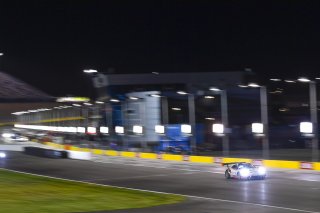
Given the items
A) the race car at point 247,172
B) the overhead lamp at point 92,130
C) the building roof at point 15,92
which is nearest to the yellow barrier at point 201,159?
the race car at point 247,172

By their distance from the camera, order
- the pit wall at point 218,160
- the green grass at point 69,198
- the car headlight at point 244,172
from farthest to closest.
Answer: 1. the pit wall at point 218,160
2. the car headlight at point 244,172
3. the green grass at point 69,198

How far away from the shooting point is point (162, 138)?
69750 mm

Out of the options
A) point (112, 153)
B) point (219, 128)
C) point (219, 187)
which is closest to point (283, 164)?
point (219, 128)

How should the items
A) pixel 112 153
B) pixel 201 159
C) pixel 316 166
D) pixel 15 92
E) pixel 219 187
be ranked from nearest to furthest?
pixel 219 187 < pixel 316 166 < pixel 201 159 < pixel 112 153 < pixel 15 92

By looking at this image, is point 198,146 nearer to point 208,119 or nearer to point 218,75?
point 208,119

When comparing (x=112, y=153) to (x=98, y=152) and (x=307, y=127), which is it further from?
(x=307, y=127)

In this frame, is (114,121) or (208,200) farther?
(114,121)

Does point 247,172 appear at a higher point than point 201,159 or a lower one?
lower

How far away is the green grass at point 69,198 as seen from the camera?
65.8ft

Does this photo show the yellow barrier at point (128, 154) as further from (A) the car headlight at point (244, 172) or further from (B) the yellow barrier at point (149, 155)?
(A) the car headlight at point (244, 172)

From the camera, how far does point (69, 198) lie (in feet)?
76.3

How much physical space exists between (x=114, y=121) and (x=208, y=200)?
73.8 metres

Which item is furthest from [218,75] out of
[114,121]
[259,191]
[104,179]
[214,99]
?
A: [259,191]

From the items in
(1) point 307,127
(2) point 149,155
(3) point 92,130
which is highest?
(3) point 92,130
